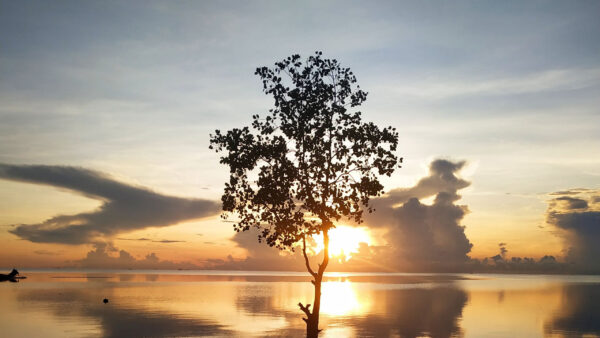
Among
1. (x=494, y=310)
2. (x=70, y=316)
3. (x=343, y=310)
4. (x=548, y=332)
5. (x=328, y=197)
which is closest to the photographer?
(x=328, y=197)

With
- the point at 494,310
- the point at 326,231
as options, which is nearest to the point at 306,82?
the point at 326,231

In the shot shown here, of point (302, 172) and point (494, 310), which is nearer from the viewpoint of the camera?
point (302, 172)

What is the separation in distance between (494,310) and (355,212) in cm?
7266

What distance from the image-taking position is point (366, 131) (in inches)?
1815

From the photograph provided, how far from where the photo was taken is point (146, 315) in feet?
283

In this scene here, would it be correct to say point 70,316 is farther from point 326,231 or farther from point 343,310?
point 326,231

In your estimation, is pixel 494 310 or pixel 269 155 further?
pixel 494 310

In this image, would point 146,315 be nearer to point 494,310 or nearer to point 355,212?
point 355,212

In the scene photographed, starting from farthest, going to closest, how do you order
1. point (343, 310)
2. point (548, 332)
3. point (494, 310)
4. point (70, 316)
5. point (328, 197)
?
point (494, 310) → point (343, 310) → point (70, 316) → point (548, 332) → point (328, 197)

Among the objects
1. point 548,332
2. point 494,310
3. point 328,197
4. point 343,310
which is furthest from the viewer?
point 494,310

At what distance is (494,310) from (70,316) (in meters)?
77.7

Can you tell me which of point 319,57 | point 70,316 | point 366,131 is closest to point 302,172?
point 366,131

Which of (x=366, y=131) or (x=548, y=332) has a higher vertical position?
(x=366, y=131)

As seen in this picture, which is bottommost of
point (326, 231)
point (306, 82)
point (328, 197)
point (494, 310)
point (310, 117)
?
point (494, 310)
